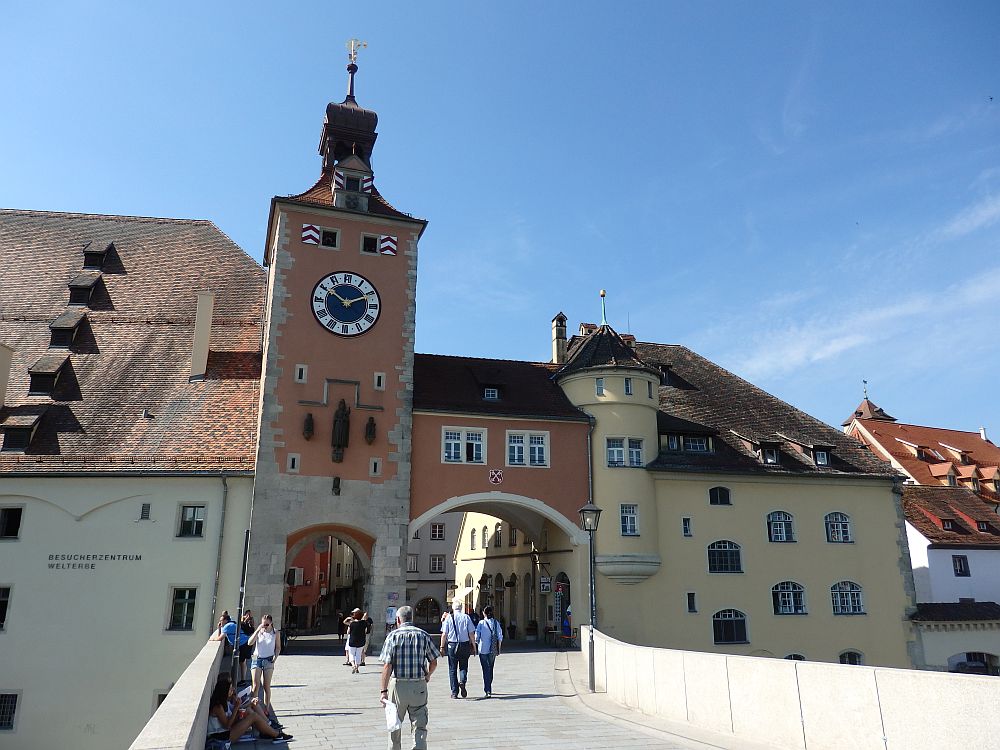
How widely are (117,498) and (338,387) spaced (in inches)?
312

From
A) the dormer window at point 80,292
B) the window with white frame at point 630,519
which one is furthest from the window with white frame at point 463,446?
the dormer window at point 80,292

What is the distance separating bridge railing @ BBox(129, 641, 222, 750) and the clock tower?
49.2ft

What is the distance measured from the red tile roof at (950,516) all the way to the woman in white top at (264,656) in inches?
1391

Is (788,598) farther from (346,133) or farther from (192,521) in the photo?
(346,133)

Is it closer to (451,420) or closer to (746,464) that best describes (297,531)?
(451,420)

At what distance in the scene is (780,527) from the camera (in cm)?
3269

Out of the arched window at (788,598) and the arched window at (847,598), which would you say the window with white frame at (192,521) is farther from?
the arched window at (847,598)

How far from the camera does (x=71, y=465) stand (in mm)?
26203

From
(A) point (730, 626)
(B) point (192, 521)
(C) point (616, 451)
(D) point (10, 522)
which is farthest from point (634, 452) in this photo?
(D) point (10, 522)

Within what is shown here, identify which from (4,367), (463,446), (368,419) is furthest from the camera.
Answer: (463,446)

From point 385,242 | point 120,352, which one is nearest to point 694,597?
point 385,242

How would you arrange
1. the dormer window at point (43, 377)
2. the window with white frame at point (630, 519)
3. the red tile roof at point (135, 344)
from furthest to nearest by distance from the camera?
the window with white frame at point (630, 519), the dormer window at point (43, 377), the red tile roof at point (135, 344)

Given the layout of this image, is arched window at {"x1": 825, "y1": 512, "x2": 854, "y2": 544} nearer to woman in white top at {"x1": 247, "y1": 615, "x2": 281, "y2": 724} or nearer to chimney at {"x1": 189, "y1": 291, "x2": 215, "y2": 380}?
chimney at {"x1": 189, "y1": 291, "x2": 215, "y2": 380}

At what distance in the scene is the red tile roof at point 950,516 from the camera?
3984 cm
